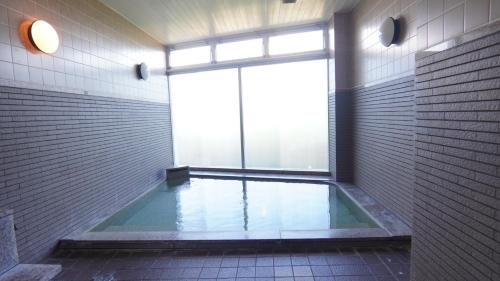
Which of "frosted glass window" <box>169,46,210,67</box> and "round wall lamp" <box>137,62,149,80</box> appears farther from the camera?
"frosted glass window" <box>169,46,210,67</box>

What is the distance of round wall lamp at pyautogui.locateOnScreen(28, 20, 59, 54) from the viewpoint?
2668 mm

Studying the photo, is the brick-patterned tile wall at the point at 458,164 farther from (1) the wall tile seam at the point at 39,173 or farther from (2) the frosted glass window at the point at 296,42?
(2) the frosted glass window at the point at 296,42

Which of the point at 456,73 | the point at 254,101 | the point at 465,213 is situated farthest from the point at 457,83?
the point at 254,101

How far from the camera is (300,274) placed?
223 cm

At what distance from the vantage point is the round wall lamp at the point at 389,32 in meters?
2.99

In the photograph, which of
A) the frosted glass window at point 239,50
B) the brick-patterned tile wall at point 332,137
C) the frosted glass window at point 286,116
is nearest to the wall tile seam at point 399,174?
the brick-patterned tile wall at point 332,137

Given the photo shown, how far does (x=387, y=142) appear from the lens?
3434mm

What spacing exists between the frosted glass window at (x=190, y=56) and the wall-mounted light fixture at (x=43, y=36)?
10.8ft

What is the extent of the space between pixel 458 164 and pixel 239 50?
4.99m

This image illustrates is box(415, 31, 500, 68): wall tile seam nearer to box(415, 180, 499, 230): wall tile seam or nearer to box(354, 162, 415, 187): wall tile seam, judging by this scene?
box(415, 180, 499, 230): wall tile seam

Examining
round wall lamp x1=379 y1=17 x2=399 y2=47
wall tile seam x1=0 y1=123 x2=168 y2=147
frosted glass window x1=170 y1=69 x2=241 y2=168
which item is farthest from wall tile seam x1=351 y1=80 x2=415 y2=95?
wall tile seam x1=0 y1=123 x2=168 y2=147

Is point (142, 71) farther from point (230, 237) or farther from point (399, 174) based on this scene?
point (399, 174)

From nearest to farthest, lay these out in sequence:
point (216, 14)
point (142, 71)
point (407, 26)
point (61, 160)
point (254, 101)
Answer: point (407, 26), point (61, 160), point (216, 14), point (142, 71), point (254, 101)

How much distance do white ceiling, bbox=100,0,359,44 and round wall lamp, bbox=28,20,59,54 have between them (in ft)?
4.36
